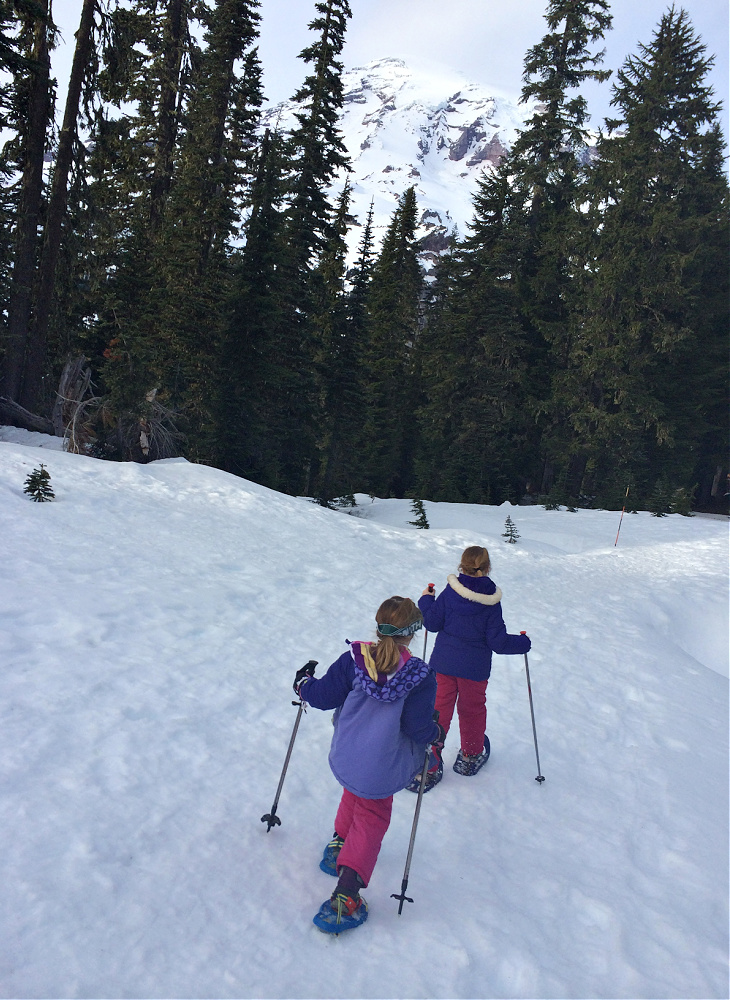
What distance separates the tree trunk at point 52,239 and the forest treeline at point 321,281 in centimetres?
5

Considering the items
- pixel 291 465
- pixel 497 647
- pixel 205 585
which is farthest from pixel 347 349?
pixel 497 647

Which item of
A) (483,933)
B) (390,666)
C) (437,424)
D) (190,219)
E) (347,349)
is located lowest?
(483,933)

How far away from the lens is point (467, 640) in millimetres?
4684

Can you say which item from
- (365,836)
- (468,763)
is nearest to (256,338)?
(468,763)

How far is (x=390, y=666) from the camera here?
312 cm

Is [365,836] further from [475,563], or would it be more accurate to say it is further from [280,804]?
[475,563]

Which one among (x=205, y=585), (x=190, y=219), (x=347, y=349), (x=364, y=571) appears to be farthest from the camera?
(x=347, y=349)

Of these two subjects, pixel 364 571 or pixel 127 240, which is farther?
pixel 127 240

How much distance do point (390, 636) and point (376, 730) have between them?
20.0 inches

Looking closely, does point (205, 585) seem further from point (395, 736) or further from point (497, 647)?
point (395, 736)

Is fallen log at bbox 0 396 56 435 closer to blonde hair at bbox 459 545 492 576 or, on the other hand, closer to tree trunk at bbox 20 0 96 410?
tree trunk at bbox 20 0 96 410

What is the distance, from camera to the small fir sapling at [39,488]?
8.86 metres

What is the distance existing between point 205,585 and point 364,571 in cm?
316

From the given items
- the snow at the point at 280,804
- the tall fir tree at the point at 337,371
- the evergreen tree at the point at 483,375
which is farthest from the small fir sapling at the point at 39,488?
the evergreen tree at the point at 483,375
